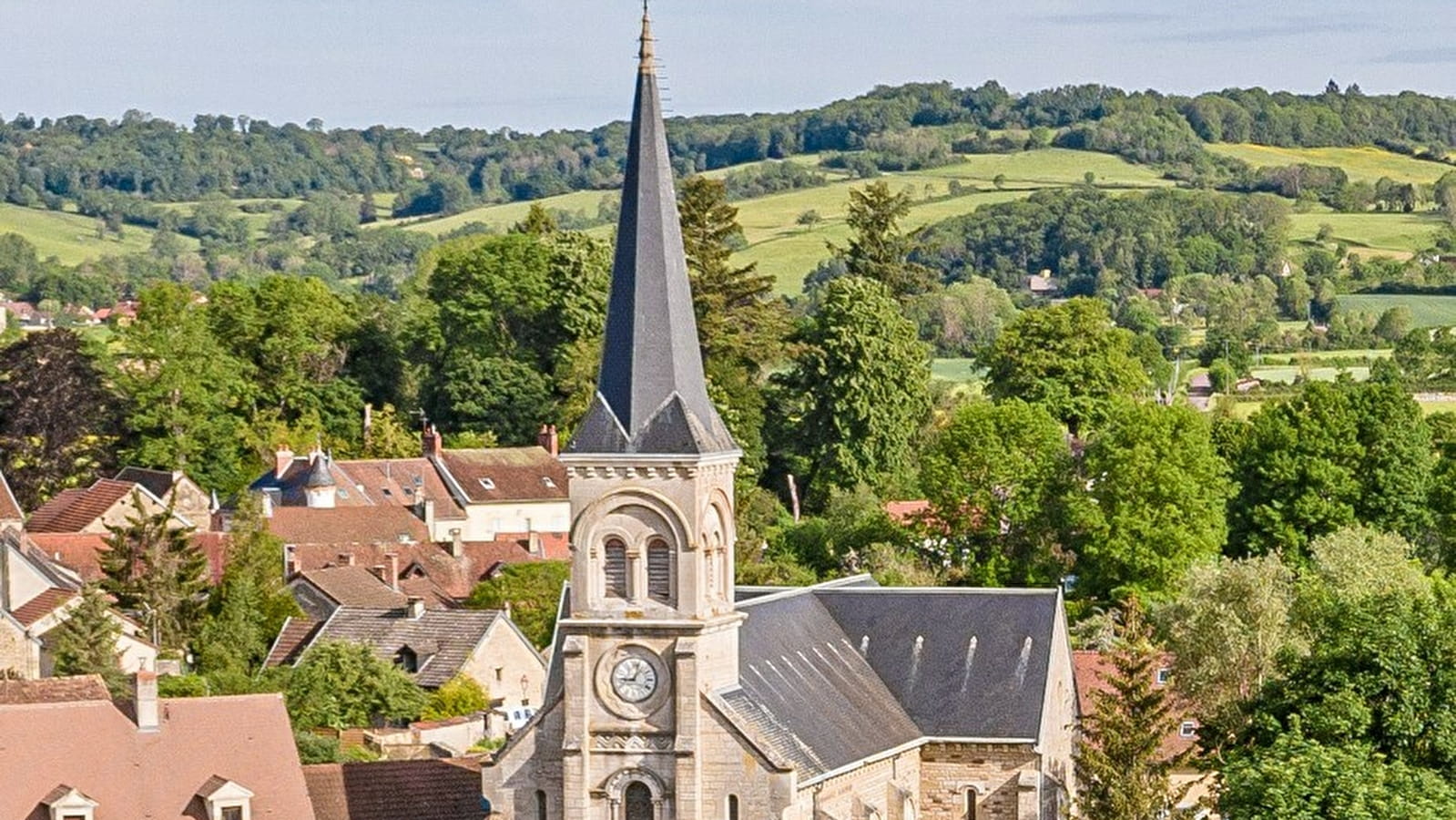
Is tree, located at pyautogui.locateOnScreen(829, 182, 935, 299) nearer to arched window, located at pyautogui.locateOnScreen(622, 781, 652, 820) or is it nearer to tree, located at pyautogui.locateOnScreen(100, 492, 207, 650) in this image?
tree, located at pyautogui.locateOnScreen(100, 492, 207, 650)

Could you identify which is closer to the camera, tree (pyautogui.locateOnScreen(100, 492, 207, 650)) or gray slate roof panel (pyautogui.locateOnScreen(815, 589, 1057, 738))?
gray slate roof panel (pyautogui.locateOnScreen(815, 589, 1057, 738))

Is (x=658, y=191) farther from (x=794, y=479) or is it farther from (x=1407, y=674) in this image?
(x=794, y=479)

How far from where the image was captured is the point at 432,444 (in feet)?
357

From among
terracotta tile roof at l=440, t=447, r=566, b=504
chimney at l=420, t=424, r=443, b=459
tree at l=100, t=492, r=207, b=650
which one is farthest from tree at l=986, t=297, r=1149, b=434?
tree at l=100, t=492, r=207, b=650

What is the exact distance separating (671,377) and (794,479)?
176 feet

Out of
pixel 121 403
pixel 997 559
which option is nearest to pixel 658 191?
pixel 997 559

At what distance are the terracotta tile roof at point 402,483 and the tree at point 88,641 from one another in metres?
28.6

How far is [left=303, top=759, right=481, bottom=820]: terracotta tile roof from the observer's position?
5553cm

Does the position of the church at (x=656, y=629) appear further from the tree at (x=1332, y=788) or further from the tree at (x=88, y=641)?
the tree at (x=88, y=641)

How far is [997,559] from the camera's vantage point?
82500mm

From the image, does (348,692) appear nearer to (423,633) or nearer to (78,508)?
(423,633)

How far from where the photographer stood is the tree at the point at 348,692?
69938 millimetres

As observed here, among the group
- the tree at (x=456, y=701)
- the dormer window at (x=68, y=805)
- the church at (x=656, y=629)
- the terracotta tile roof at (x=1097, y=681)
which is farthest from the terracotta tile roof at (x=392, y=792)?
the terracotta tile roof at (x=1097, y=681)

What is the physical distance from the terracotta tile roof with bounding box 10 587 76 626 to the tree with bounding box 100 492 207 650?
220 cm
